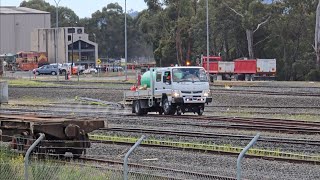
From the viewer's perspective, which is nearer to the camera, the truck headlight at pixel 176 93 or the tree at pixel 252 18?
the truck headlight at pixel 176 93

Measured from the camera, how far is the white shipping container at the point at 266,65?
74.4m

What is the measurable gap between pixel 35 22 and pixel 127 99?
113 metres

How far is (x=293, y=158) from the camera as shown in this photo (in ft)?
59.3

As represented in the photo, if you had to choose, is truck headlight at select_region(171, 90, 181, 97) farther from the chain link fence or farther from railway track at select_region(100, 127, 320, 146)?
the chain link fence

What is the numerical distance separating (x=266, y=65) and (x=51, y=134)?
194 ft

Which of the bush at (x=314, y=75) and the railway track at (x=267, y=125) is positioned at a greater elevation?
the bush at (x=314, y=75)

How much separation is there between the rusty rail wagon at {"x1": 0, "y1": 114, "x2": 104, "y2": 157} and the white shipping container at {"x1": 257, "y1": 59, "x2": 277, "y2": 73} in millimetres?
57471

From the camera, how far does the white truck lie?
33.1 meters

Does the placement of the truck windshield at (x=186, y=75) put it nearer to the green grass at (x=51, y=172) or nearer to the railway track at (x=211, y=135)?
the railway track at (x=211, y=135)

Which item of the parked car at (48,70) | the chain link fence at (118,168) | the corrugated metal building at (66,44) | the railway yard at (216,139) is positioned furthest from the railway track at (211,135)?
the corrugated metal building at (66,44)

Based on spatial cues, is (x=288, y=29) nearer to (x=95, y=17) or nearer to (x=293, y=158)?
(x=293, y=158)

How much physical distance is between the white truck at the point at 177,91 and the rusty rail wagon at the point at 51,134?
1517cm

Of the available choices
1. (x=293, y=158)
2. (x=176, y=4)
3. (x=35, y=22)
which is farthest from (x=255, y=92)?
(x=35, y=22)

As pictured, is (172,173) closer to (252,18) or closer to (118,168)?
(118,168)
